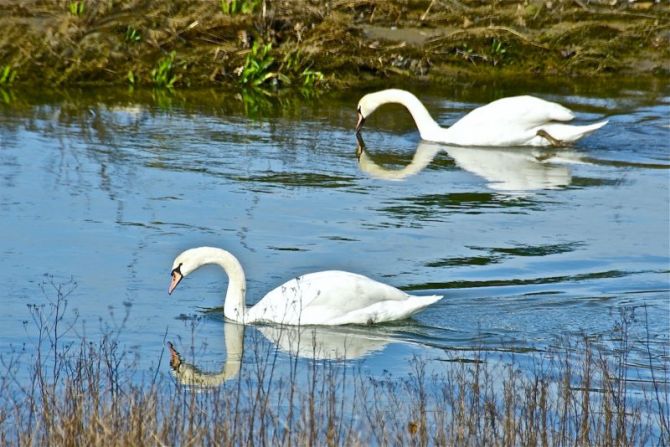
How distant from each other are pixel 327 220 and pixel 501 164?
3.77 meters

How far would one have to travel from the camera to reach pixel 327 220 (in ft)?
42.2

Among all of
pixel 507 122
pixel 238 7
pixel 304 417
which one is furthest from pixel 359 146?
pixel 304 417

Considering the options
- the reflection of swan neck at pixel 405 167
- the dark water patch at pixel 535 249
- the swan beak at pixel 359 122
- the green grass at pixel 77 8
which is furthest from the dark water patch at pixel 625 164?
the green grass at pixel 77 8

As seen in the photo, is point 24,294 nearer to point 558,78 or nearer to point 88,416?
point 88,416

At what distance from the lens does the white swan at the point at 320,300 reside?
986 centimetres

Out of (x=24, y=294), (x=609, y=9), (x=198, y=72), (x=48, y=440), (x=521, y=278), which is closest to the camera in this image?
(x=48, y=440)

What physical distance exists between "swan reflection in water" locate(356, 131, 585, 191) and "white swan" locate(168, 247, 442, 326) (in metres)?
4.79

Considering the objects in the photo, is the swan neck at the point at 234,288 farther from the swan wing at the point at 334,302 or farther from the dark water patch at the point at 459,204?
the dark water patch at the point at 459,204

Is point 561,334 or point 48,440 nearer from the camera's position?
point 48,440

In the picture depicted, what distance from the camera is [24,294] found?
10305 millimetres

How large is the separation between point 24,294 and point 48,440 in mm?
4262

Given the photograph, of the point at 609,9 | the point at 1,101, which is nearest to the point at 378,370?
the point at 1,101

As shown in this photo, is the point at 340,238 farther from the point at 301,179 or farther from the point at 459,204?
the point at 301,179

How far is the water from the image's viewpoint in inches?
388
